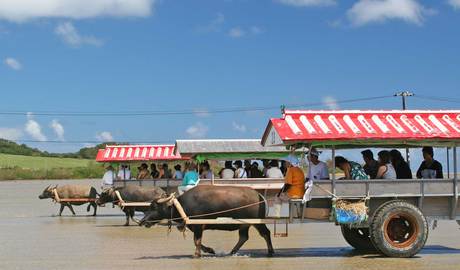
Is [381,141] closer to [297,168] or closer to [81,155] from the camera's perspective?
[297,168]

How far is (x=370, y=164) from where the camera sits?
1442 centimetres

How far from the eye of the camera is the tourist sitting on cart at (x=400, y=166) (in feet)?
46.3

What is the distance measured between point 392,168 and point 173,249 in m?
4.67

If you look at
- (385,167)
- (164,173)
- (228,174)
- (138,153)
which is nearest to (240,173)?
(228,174)

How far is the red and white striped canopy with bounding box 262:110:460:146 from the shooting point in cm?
1316

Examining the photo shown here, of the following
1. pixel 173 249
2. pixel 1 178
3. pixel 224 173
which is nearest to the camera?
pixel 173 249

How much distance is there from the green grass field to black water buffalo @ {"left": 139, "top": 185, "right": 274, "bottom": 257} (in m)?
48.7

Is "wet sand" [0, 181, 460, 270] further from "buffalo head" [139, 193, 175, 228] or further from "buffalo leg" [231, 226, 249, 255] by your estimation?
"buffalo head" [139, 193, 175, 228]

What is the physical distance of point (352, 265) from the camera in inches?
484

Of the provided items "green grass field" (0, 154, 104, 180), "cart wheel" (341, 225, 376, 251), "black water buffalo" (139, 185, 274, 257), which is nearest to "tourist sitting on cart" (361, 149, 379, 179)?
"cart wheel" (341, 225, 376, 251)

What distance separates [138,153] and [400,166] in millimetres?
13809

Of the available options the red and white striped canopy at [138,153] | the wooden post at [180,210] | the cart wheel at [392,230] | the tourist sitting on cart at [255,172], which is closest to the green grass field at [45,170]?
the red and white striped canopy at [138,153]

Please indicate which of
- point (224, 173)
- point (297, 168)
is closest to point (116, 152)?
point (224, 173)

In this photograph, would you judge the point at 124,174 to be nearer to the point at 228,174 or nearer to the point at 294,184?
the point at 228,174
